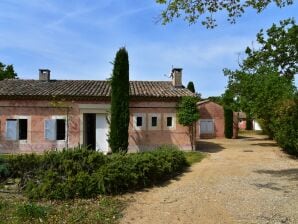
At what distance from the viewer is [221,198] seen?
10016mm

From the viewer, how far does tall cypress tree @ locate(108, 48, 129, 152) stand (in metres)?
21.1

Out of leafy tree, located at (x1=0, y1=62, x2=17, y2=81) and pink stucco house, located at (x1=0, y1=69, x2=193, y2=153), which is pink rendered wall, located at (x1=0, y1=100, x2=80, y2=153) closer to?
pink stucco house, located at (x1=0, y1=69, x2=193, y2=153)

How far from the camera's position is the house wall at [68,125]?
76.5 ft

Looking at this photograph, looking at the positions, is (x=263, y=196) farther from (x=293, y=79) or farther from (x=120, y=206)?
(x=293, y=79)

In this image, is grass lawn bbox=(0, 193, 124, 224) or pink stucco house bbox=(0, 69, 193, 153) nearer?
grass lawn bbox=(0, 193, 124, 224)

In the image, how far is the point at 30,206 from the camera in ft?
26.8

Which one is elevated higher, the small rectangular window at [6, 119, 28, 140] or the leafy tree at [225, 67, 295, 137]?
the leafy tree at [225, 67, 295, 137]

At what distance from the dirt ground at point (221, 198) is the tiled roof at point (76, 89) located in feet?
30.5

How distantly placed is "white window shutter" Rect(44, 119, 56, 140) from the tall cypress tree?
13.7ft

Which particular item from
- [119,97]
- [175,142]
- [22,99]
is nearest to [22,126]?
[22,99]

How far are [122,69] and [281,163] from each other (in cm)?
996

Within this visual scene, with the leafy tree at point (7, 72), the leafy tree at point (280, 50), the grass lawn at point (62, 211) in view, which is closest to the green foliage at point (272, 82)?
the leafy tree at point (280, 50)

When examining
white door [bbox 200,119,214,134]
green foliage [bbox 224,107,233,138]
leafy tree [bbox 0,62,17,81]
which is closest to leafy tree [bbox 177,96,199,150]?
white door [bbox 200,119,214,134]

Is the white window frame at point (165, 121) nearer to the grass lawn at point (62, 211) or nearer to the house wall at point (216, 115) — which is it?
the grass lawn at point (62, 211)
